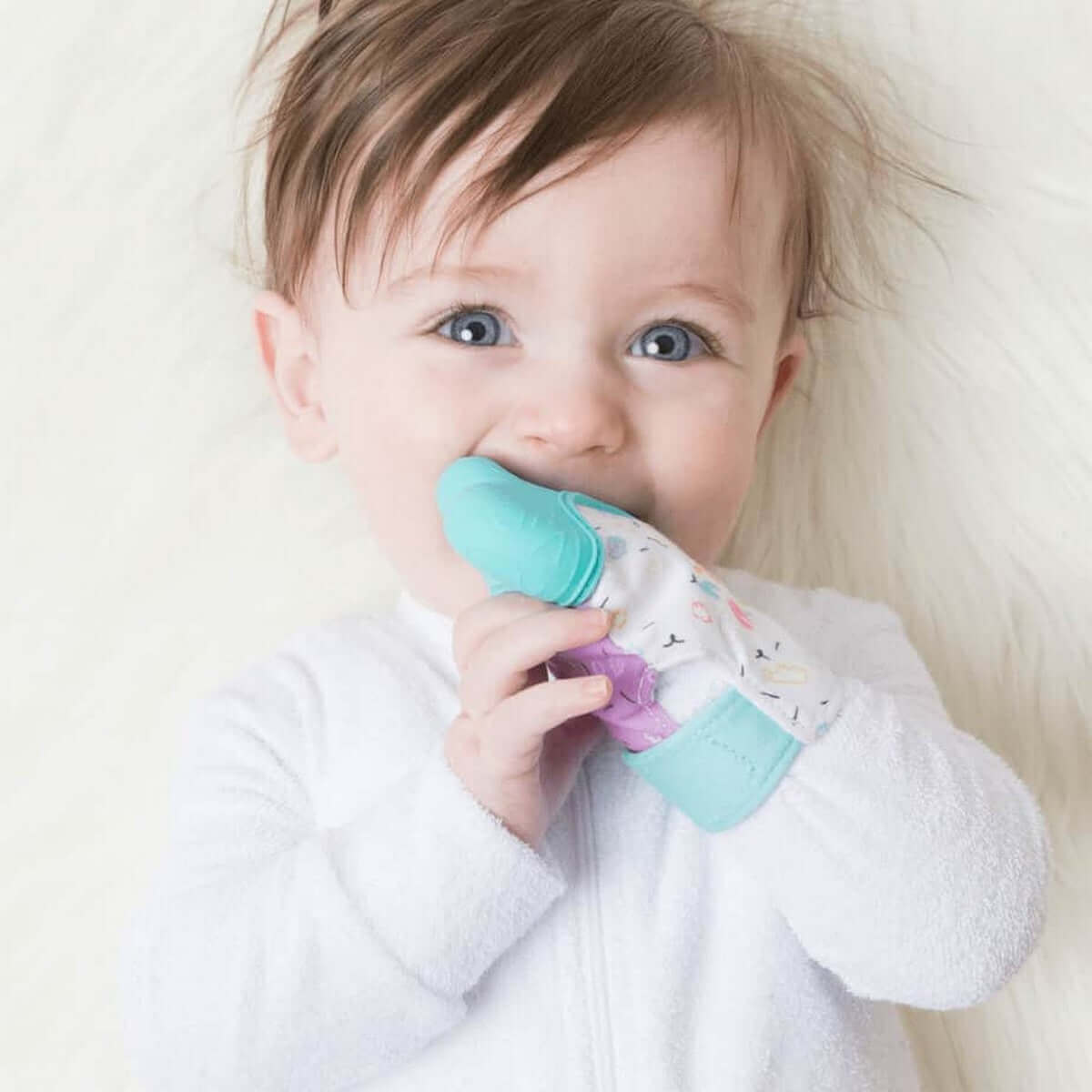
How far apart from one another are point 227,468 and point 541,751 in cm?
42

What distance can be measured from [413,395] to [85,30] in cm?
47

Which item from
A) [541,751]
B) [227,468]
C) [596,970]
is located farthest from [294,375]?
[596,970]

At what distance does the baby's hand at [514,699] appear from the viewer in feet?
2.74

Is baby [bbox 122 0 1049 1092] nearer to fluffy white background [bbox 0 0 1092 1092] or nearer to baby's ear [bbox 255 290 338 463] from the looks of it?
baby's ear [bbox 255 290 338 463]

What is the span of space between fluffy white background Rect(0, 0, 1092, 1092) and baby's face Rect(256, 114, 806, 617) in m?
0.24

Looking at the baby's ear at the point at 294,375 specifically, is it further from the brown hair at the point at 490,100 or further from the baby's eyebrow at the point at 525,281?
the baby's eyebrow at the point at 525,281

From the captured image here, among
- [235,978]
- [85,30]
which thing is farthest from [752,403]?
[85,30]

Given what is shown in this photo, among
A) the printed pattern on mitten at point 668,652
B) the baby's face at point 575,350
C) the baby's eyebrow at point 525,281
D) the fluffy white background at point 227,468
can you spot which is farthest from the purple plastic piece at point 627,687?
the fluffy white background at point 227,468

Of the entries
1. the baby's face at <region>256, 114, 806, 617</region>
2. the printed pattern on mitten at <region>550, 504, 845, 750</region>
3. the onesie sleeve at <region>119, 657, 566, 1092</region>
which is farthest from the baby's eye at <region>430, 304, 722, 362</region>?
the onesie sleeve at <region>119, 657, 566, 1092</region>

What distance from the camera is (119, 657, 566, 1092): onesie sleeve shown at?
2.93 ft

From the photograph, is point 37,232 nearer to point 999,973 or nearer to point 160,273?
point 160,273

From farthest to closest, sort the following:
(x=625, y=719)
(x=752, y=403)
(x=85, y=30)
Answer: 1. (x=85, y=30)
2. (x=752, y=403)
3. (x=625, y=719)

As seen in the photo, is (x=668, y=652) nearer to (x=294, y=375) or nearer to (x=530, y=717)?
(x=530, y=717)

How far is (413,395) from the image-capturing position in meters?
0.94
